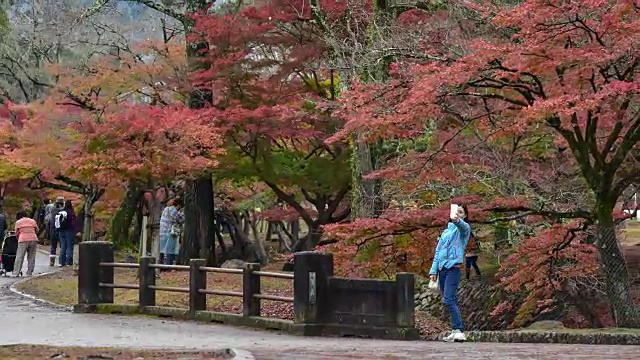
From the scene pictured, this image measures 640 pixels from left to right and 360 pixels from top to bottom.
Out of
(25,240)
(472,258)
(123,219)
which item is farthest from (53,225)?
(472,258)

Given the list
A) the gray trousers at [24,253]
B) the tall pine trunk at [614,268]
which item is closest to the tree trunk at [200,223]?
the gray trousers at [24,253]

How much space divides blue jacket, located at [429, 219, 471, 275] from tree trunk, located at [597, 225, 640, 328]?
2725mm

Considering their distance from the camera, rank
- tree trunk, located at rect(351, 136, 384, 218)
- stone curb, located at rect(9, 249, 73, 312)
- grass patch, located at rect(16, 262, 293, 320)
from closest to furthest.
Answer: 1. stone curb, located at rect(9, 249, 73, 312)
2. grass patch, located at rect(16, 262, 293, 320)
3. tree trunk, located at rect(351, 136, 384, 218)

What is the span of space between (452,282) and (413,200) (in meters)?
5.84

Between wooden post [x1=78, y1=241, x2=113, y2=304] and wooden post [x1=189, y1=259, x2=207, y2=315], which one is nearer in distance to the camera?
wooden post [x1=189, y1=259, x2=207, y2=315]

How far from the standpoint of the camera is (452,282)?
1195 centimetres

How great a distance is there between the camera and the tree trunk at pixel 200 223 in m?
25.1

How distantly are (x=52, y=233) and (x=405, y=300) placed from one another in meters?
17.3

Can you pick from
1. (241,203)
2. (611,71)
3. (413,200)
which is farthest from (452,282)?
(241,203)

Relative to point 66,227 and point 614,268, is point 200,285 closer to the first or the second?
point 614,268

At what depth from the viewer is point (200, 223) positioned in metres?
25.3

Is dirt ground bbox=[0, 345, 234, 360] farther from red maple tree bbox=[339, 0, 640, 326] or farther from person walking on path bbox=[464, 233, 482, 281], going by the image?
person walking on path bbox=[464, 233, 482, 281]

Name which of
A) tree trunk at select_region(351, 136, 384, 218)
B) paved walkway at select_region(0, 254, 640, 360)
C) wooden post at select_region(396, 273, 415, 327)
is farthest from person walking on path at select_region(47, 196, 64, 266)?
wooden post at select_region(396, 273, 415, 327)

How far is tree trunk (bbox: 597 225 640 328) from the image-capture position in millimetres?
13414
